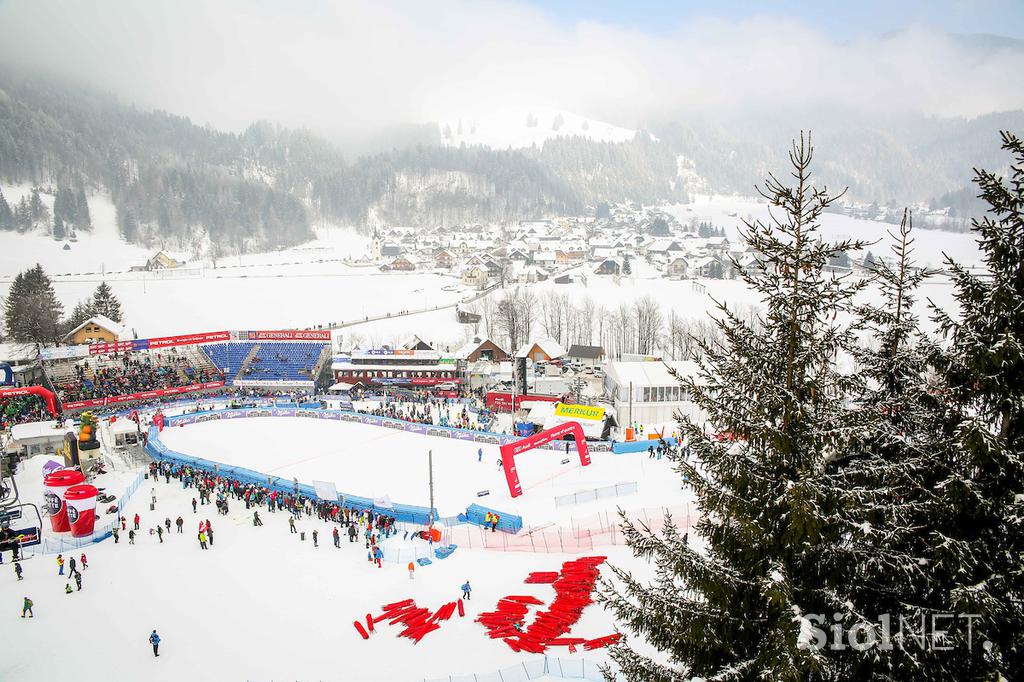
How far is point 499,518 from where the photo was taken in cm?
2295

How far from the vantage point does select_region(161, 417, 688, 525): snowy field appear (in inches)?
1025

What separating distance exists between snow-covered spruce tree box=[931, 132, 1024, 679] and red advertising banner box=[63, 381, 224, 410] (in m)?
48.3

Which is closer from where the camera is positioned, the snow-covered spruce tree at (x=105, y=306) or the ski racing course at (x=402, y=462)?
the ski racing course at (x=402, y=462)

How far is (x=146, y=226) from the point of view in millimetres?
145875

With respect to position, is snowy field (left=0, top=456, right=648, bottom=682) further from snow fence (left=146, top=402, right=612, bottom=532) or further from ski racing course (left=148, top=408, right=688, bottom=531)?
ski racing course (left=148, top=408, right=688, bottom=531)

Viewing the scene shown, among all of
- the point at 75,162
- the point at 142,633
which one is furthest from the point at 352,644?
Result: the point at 75,162

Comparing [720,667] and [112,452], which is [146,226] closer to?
[112,452]

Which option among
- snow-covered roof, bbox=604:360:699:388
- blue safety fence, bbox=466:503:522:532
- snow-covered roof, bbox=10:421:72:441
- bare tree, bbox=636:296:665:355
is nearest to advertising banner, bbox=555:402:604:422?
snow-covered roof, bbox=604:360:699:388

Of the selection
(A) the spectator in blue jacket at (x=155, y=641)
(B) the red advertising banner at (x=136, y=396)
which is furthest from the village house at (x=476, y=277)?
(A) the spectator in blue jacket at (x=155, y=641)

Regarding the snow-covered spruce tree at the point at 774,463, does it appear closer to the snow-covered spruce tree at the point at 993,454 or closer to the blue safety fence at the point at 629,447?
the snow-covered spruce tree at the point at 993,454

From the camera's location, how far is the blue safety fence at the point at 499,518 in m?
22.8

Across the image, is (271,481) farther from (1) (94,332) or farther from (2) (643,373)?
(1) (94,332)

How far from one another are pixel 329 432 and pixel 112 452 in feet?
36.6

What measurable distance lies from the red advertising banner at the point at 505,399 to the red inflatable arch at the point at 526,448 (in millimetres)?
11041
